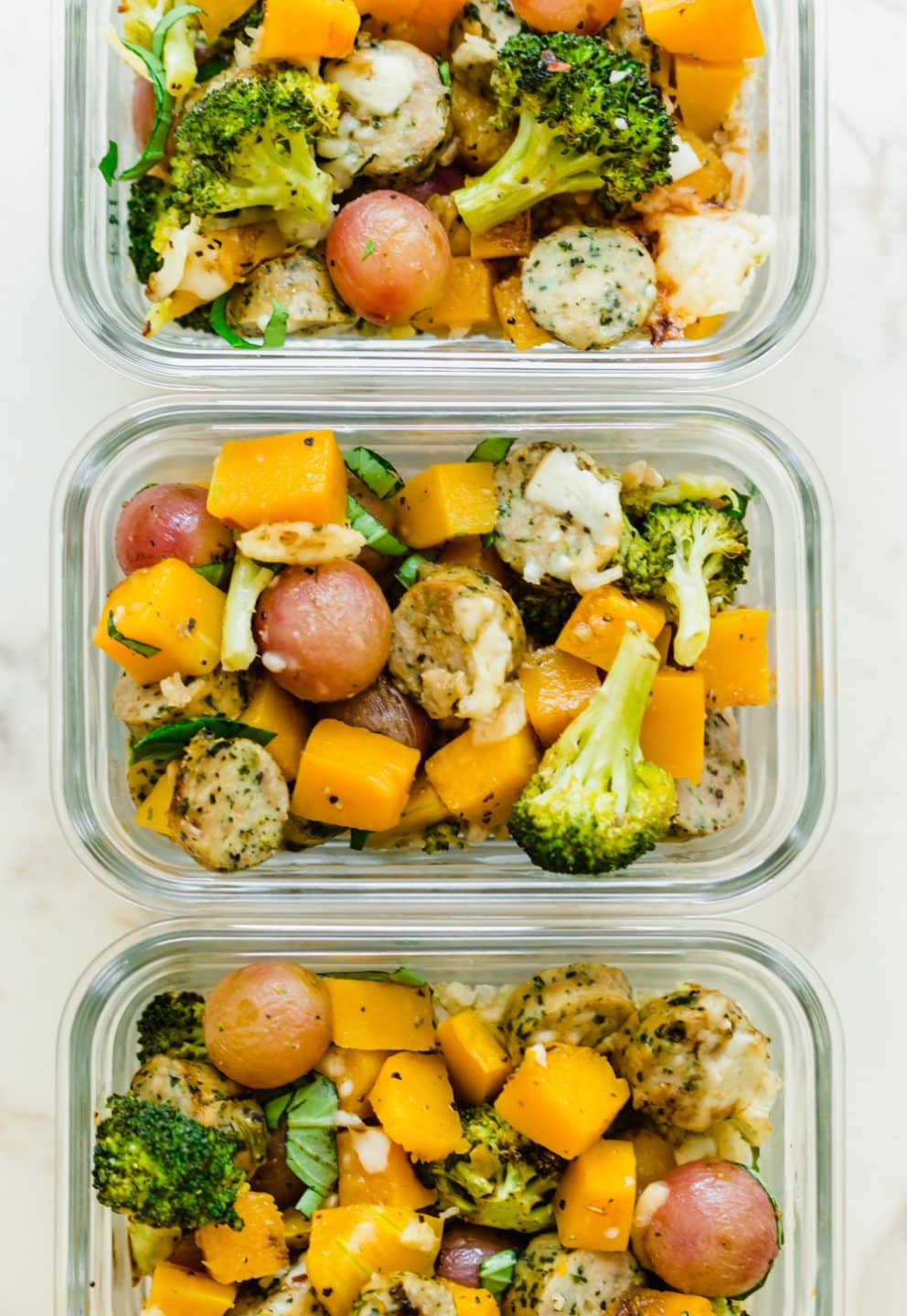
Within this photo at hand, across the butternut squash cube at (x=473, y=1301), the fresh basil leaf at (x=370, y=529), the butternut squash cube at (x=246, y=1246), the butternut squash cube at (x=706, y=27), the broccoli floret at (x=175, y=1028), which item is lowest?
the butternut squash cube at (x=473, y=1301)

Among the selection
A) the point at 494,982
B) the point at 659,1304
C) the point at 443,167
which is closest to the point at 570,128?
the point at 443,167

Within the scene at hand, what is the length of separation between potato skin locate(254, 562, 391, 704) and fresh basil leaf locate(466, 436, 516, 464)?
0.75 ft

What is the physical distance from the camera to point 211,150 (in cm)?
161

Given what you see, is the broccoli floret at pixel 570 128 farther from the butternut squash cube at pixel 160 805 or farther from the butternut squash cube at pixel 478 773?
the butternut squash cube at pixel 160 805

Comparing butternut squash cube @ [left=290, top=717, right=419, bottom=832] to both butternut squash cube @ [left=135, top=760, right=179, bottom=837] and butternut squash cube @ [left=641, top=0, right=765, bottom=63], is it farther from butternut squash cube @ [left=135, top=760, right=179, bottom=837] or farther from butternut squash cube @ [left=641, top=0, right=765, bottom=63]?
butternut squash cube @ [left=641, top=0, right=765, bottom=63]

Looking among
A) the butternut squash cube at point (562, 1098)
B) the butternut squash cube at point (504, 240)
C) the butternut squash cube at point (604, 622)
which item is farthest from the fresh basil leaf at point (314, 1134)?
the butternut squash cube at point (504, 240)

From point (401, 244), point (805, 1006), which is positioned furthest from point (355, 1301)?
point (401, 244)

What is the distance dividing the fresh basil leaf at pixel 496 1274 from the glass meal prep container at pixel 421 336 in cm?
112

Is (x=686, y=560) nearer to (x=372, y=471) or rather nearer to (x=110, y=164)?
(x=372, y=471)

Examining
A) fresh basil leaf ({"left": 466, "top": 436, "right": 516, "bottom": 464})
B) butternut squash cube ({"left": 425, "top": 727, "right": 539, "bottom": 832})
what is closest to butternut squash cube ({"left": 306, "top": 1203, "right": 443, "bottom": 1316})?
butternut squash cube ({"left": 425, "top": 727, "right": 539, "bottom": 832})

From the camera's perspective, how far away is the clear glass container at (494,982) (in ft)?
5.35

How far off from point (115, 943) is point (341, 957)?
0.96 ft

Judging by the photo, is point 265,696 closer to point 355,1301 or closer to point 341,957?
point 341,957

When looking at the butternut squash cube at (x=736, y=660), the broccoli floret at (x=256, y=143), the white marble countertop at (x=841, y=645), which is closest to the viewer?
the broccoli floret at (x=256, y=143)
